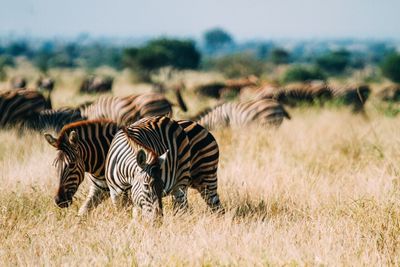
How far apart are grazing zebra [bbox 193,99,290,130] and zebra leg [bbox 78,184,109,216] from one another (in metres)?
4.92

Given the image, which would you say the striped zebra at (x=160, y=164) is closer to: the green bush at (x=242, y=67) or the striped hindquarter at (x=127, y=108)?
the striped hindquarter at (x=127, y=108)

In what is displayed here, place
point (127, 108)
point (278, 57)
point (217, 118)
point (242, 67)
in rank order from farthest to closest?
point (278, 57)
point (242, 67)
point (127, 108)
point (217, 118)

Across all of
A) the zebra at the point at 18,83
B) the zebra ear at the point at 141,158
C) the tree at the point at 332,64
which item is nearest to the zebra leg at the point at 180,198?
the zebra ear at the point at 141,158

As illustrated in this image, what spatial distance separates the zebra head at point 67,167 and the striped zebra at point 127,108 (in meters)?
4.98

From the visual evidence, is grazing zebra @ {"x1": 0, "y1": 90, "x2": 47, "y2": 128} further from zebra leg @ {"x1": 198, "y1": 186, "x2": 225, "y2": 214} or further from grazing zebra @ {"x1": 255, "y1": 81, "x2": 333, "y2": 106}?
grazing zebra @ {"x1": 255, "y1": 81, "x2": 333, "y2": 106}

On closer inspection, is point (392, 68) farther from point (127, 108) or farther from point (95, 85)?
point (127, 108)

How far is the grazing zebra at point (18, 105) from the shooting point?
10523mm

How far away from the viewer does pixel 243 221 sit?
5.52m

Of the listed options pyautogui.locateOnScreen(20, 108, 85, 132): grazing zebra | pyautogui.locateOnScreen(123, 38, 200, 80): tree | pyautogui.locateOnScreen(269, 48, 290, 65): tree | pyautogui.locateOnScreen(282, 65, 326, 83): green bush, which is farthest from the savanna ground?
pyautogui.locateOnScreen(269, 48, 290, 65): tree

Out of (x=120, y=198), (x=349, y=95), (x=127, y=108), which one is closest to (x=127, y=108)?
(x=127, y=108)

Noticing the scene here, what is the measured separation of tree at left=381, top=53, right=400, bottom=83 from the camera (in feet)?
119

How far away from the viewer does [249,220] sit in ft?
18.1

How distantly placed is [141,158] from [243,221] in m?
1.47

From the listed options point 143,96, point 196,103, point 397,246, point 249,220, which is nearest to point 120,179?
point 249,220
